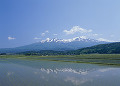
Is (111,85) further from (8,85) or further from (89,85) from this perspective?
(8,85)

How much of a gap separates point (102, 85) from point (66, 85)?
397 cm

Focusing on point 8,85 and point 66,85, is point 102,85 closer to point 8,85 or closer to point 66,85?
point 66,85

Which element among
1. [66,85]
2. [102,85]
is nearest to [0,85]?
[66,85]

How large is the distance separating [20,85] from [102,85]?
359 inches

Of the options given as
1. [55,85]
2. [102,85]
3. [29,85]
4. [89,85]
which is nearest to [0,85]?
[29,85]

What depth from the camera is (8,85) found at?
51.1 feet

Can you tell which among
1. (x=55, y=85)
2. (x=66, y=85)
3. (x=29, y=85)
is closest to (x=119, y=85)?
(x=66, y=85)

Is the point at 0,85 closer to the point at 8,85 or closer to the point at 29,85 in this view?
the point at 8,85

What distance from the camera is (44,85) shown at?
15430mm

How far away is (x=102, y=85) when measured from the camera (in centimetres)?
1515

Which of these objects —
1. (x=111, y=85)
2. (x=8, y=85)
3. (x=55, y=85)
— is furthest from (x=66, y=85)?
(x=8, y=85)

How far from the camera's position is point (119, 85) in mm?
14828

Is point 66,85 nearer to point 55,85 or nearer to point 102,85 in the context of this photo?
point 55,85

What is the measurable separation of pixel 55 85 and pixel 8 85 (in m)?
5.33
